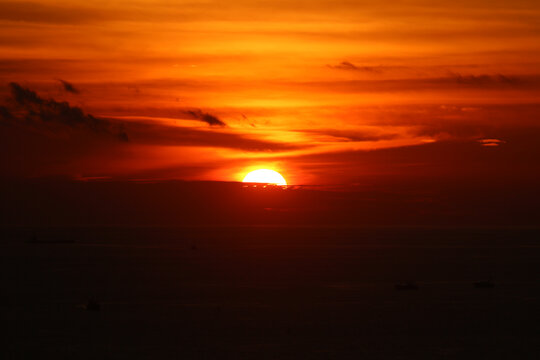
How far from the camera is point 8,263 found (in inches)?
6373

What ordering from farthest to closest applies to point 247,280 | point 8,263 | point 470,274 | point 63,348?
1. point 8,263
2. point 470,274
3. point 247,280
4. point 63,348

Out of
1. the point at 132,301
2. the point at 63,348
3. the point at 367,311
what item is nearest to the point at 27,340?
the point at 63,348

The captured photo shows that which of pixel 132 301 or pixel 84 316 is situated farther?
pixel 132 301

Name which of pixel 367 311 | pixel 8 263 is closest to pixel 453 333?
pixel 367 311

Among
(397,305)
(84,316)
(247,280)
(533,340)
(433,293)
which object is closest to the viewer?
(533,340)

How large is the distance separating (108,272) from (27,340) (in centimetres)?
7173

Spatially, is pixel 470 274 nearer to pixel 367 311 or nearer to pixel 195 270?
pixel 195 270

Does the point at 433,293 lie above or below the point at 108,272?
below

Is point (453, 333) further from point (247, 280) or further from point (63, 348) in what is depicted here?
point (247, 280)

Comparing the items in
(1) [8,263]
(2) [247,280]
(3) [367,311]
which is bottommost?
(3) [367,311]

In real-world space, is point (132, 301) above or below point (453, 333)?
above

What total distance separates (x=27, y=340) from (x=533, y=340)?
1625 inches

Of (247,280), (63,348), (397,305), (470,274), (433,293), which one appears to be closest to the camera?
(63,348)

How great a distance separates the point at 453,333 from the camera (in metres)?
69.6
